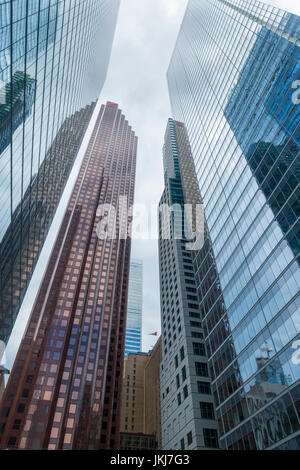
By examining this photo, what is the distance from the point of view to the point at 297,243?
37562mm

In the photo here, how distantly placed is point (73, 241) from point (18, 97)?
466 feet

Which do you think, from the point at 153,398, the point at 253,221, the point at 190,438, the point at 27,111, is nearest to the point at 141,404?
the point at 153,398

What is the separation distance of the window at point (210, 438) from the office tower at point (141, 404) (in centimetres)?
7203

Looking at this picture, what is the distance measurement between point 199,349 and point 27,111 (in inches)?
2033

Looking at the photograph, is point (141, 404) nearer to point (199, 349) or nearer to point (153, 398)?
point (153, 398)

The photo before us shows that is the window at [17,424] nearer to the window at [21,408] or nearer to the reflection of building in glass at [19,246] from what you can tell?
the window at [21,408]

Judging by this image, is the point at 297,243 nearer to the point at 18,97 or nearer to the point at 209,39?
the point at 18,97

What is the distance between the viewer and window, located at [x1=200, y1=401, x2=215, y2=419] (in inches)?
2061

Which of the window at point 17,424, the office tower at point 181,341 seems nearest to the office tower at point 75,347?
the window at point 17,424

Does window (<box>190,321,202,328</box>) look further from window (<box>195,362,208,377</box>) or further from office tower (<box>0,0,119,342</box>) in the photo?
office tower (<box>0,0,119,342</box>)

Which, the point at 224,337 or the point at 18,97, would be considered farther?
the point at 224,337

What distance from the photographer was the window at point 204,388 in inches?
2177

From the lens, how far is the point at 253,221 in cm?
4891
